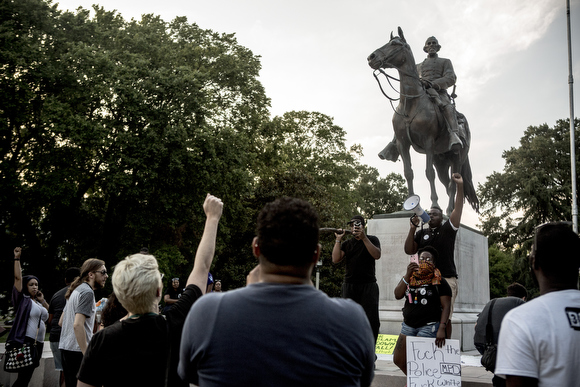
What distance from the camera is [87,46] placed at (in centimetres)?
2247

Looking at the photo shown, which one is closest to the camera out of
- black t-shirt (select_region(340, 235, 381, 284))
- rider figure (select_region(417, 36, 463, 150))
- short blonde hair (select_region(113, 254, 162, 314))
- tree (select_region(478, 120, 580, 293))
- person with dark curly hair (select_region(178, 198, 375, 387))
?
person with dark curly hair (select_region(178, 198, 375, 387))

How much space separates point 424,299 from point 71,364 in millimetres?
3957

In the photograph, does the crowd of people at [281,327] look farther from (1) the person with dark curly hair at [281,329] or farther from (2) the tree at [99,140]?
(2) the tree at [99,140]

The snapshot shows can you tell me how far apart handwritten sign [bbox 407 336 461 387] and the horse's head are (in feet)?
23.3

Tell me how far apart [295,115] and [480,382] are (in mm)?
35847

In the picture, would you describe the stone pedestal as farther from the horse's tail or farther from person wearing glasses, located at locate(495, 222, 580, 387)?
person wearing glasses, located at locate(495, 222, 580, 387)

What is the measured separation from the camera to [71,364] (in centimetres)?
569

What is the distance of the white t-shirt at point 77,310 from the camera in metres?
5.21

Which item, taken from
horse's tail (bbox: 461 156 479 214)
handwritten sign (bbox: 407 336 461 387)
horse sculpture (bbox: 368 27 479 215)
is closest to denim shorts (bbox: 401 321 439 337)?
handwritten sign (bbox: 407 336 461 387)

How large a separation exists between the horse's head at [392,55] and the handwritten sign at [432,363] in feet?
23.3

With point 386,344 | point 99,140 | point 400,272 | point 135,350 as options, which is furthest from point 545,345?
point 99,140

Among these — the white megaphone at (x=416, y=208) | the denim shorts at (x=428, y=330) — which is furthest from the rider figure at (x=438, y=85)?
the denim shorts at (x=428, y=330)

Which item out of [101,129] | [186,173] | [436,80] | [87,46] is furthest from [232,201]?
[436,80]

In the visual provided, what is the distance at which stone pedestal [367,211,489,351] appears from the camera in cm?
1112
